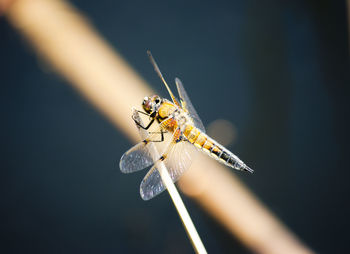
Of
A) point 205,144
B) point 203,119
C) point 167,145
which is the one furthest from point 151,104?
point 203,119

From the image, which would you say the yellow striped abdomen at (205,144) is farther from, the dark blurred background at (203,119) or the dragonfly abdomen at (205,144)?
the dark blurred background at (203,119)

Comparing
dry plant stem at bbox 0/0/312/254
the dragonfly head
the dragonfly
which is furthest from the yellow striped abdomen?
dry plant stem at bbox 0/0/312/254

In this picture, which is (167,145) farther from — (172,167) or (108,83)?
(108,83)

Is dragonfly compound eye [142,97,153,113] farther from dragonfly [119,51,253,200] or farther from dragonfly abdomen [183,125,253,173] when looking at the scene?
dragonfly abdomen [183,125,253,173]

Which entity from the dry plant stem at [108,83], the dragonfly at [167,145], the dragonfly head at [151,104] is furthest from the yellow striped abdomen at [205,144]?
the dry plant stem at [108,83]

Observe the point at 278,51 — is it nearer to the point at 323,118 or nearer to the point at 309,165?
the point at 323,118
